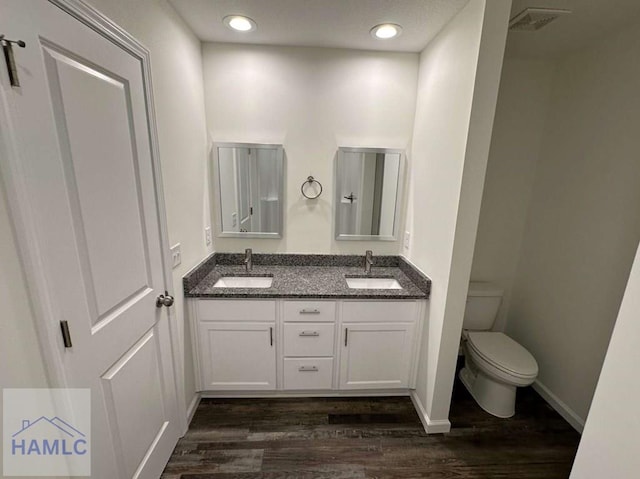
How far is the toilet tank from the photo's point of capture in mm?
2139

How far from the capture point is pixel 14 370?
71 centimetres

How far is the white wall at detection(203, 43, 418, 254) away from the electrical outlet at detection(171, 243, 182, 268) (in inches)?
33.0

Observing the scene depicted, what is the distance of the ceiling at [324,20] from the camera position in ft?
4.60

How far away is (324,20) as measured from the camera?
5.08 ft

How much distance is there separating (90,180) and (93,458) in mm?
971

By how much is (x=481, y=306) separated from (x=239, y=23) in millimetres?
2567

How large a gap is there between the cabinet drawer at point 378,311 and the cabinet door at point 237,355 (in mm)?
517

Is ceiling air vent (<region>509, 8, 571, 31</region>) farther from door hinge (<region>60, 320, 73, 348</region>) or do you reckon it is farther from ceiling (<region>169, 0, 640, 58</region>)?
door hinge (<region>60, 320, 73, 348</region>)

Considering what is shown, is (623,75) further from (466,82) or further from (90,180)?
(90,180)

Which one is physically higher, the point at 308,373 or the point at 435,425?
the point at 308,373

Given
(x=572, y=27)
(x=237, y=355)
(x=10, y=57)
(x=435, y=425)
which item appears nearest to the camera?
(x=10, y=57)

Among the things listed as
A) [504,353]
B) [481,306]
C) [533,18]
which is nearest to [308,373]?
[504,353]

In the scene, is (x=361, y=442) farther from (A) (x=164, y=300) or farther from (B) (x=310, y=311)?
(A) (x=164, y=300)

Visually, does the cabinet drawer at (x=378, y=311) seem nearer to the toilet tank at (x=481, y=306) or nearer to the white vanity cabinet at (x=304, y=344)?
the white vanity cabinet at (x=304, y=344)
